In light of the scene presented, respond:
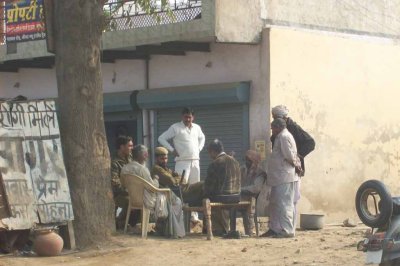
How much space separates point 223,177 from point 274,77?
3045 mm

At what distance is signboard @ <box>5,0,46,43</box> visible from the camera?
52.5 ft

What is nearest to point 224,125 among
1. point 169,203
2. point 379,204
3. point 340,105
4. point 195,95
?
point 195,95

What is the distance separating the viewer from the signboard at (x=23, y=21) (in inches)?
630

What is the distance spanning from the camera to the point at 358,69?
14984 millimetres

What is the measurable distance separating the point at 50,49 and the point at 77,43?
1.51ft

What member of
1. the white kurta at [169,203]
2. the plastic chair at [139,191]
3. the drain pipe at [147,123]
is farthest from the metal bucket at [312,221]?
the drain pipe at [147,123]

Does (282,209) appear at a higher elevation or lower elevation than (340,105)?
lower

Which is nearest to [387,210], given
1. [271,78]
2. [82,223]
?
[82,223]

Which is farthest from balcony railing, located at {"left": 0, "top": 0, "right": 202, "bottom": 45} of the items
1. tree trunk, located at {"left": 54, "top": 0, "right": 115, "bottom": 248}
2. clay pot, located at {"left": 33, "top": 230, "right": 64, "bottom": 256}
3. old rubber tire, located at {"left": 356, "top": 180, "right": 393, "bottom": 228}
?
old rubber tire, located at {"left": 356, "top": 180, "right": 393, "bottom": 228}

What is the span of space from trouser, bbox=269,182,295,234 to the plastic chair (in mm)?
1552

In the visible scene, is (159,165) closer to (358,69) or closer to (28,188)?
(28,188)

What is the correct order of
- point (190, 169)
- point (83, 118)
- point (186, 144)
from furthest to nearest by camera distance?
1. point (190, 169)
2. point (186, 144)
3. point (83, 118)

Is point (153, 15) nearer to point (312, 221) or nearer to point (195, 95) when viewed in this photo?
point (195, 95)

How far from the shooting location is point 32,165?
985cm
